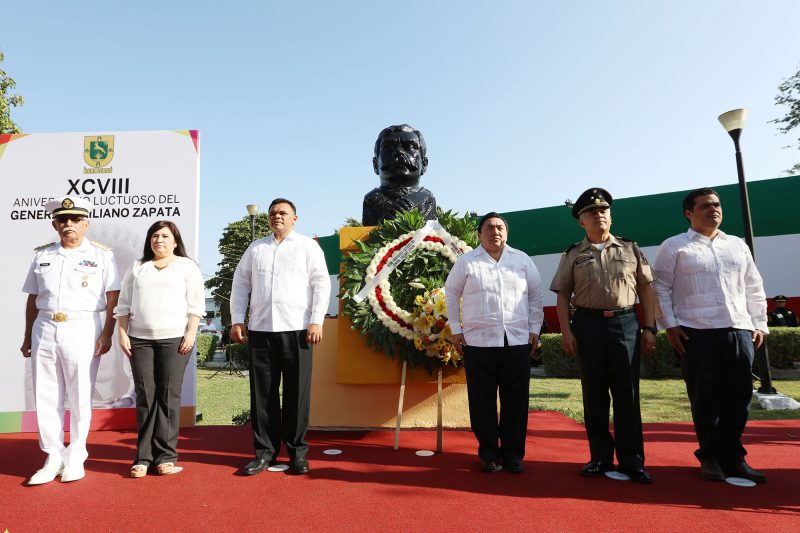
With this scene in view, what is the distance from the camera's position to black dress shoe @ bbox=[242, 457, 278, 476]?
3047mm

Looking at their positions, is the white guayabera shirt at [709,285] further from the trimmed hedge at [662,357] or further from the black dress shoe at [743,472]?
the trimmed hedge at [662,357]

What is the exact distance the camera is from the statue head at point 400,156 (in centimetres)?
466

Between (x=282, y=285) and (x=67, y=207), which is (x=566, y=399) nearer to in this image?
(x=282, y=285)

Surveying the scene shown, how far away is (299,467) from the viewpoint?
3.07 meters

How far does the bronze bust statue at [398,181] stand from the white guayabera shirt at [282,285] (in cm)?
138

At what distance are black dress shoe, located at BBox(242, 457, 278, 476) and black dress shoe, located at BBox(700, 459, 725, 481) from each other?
2773 mm

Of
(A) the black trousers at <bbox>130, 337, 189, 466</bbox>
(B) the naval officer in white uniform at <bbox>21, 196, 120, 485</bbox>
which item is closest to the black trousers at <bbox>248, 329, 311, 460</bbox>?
(A) the black trousers at <bbox>130, 337, 189, 466</bbox>

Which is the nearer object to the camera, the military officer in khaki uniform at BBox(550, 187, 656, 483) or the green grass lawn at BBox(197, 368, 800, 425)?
the military officer in khaki uniform at BBox(550, 187, 656, 483)

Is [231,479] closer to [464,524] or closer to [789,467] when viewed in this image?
[464,524]

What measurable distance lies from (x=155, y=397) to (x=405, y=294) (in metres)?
2.00

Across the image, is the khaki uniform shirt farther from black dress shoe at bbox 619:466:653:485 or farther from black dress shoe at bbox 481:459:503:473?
black dress shoe at bbox 481:459:503:473

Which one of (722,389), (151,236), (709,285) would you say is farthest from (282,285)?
(722,389)

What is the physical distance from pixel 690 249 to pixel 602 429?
1276 millimetres

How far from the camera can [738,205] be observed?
35.1 ft
